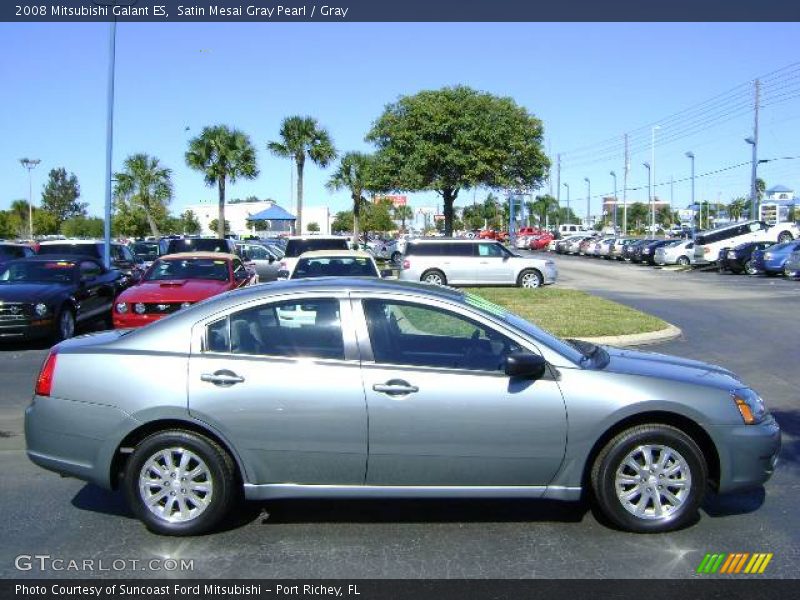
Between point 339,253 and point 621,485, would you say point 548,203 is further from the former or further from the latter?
point 621,485

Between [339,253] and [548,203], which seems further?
[548,203]

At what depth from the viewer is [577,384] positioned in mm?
4910

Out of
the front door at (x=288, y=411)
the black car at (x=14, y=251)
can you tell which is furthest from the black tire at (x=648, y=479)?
the black car at (x=14, y=251)

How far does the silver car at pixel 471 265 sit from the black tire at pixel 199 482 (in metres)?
20.5

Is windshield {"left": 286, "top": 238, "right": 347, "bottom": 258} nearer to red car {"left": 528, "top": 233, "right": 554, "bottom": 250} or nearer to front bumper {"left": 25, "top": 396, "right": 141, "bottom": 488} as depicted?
front bumper {"left": 25, "top": 396, "right": 141, "bottom": 488}

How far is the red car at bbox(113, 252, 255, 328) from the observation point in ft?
40.4

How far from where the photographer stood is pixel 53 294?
521 inches

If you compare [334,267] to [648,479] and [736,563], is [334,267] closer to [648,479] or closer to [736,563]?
[648,479]

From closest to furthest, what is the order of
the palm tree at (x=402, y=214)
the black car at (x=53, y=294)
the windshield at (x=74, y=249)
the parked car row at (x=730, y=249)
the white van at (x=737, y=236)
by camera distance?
the black car at (x=53, y=294) → the windshield at (x=74, y=249) → the parked car row at (x=730, y=249) → the white van at (x=737, y=236) → the palm tree at (x=402, y=214)

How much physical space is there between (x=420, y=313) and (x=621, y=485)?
5.39 ft

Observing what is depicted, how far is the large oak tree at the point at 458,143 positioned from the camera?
29.7 metres

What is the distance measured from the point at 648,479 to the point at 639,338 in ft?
28.0

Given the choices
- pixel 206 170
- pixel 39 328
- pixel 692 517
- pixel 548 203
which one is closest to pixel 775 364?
pixel 692 517

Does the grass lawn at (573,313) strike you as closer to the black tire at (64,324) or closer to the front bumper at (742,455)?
the black tire at (64,324)
